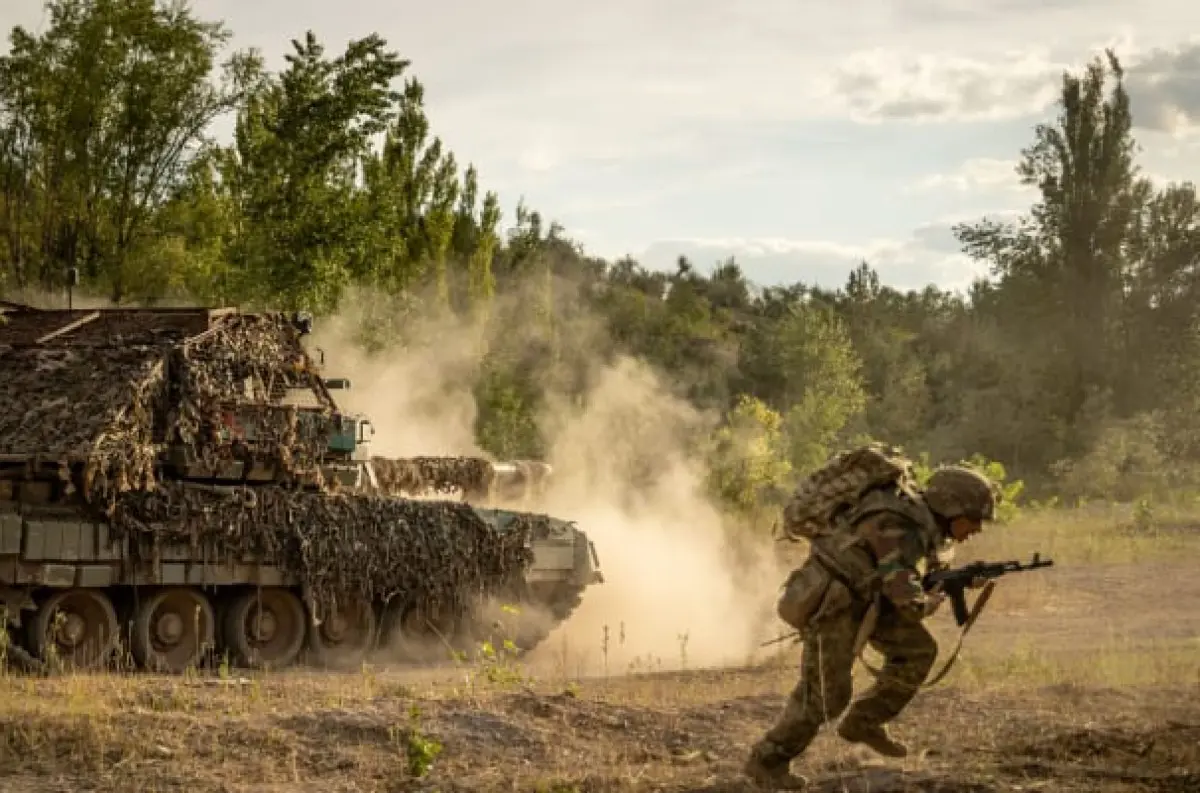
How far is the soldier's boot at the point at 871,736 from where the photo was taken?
8.63 meters

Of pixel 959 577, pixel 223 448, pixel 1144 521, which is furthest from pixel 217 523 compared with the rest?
pixel 1144 521

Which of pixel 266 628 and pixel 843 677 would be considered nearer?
pixel 843 677

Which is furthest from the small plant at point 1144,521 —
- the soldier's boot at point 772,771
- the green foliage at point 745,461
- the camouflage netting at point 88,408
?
the soldier's boot at point 772,771

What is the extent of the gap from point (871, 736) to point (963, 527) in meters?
1.09

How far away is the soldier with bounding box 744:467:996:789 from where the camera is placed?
328 inches

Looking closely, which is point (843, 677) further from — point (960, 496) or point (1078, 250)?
point (1078, 250)

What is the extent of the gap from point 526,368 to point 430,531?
19804mm

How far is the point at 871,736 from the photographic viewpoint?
28.4 ft

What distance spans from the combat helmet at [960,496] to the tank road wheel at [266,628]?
8.76 m

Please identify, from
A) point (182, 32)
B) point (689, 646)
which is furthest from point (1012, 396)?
point (689, 646)

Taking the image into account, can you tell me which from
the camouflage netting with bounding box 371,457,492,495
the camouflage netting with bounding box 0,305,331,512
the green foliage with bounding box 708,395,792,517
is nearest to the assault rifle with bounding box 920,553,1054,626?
the camouflage netting with bounding box 0,305,331,512

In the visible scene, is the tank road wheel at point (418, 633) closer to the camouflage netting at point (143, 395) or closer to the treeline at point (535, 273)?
the camouflage netting at point (143, 395)

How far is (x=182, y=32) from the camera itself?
28.8 meters

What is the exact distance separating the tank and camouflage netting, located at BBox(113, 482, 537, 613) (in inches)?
0.7
